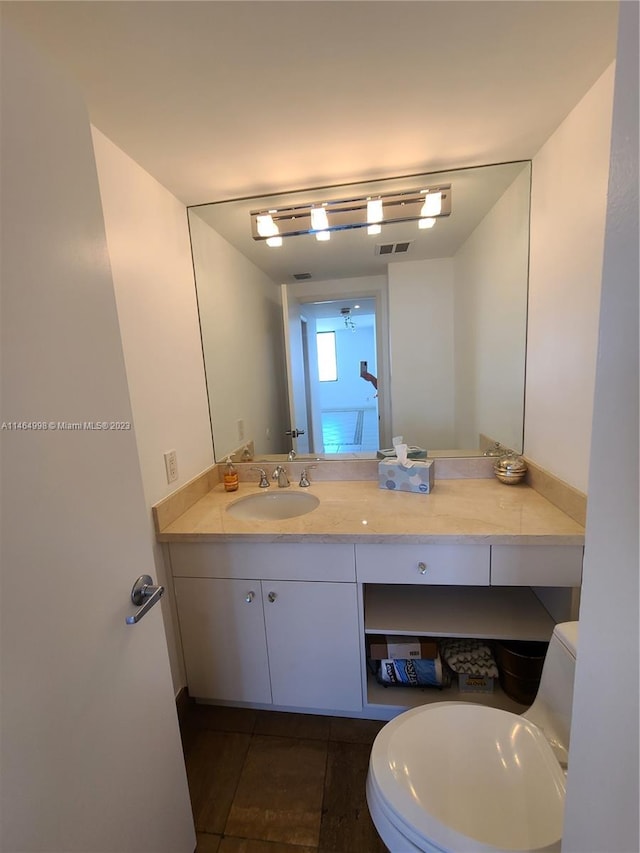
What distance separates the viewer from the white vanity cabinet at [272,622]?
1264 mm

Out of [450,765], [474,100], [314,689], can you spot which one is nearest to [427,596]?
[314,689]

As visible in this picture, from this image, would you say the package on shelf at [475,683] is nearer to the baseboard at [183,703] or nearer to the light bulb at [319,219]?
the baseboard at [183,703]

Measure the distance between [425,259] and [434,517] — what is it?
4.22ft

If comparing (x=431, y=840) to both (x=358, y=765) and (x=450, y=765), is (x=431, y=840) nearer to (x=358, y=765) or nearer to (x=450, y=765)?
(x=450, y=765)

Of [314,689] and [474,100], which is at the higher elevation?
[474,100]

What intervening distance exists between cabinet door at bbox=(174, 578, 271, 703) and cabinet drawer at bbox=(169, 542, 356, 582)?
5 cm

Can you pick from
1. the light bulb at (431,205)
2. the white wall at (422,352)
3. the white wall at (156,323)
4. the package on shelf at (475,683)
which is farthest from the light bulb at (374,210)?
the package on shelf at (475,683)

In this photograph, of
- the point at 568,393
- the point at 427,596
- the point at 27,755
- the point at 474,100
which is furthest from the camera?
the point at 427,596

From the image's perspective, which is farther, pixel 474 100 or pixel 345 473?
pixel 345 473

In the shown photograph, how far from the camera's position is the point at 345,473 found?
1758mm

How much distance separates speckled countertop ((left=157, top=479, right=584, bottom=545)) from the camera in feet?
3.71

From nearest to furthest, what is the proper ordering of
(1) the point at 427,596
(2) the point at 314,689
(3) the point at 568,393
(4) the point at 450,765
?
(4) the point at 450,765, (3) the point at 568,393, (2) the point at 314,689, (1) the point at 427,596

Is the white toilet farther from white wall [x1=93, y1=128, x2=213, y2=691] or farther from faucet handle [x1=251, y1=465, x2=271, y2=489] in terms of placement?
faucet handle [x1=251, y1=465, x2=271, y2=489]

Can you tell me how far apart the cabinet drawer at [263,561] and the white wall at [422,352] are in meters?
0.82
